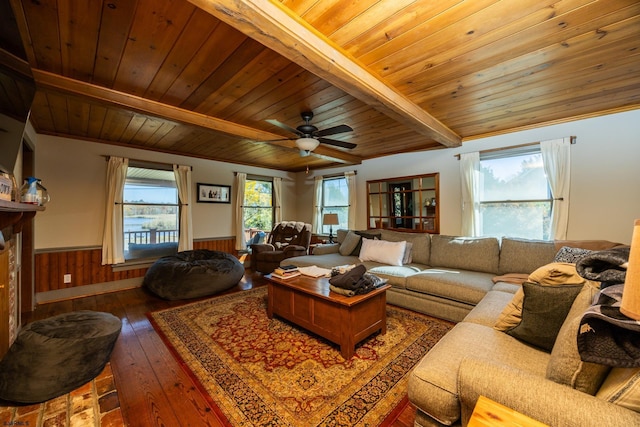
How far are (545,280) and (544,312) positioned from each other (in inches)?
7.7

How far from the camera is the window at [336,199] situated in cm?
564

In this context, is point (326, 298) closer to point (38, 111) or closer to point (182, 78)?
point (182, 78)

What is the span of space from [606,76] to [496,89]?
2.53 feet

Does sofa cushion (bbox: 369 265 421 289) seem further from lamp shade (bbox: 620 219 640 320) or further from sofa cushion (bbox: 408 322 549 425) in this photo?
lamp shade (bbox: 620 219 640 320)

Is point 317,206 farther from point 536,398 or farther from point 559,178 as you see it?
point 536,398

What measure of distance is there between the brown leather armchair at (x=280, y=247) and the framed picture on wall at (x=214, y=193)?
3.98ft

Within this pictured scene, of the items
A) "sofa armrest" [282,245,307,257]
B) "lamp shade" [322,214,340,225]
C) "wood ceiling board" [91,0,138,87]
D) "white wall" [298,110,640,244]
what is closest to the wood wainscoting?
"sofa armrest" [282,245,307,257]

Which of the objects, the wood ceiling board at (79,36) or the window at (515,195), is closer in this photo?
the wood ceiling board at (79,36)

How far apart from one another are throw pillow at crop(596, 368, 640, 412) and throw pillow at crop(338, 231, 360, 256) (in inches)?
137

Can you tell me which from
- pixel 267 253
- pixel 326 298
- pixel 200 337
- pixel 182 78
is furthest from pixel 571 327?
pixel 267 253

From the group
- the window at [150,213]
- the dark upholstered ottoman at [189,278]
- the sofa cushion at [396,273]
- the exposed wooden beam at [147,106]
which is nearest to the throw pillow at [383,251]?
the sofa cushion at [396,273]

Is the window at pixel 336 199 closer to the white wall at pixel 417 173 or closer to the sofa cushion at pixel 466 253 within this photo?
the white wall at pixel 417 173

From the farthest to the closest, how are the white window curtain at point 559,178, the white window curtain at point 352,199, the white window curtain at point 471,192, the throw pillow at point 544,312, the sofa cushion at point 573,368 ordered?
the white window curtain at point 352,199 → the white window curtain at point 471,192 → the white window curtain at point 559,178 → the throw pillow at point 544,312 → the sofa cushion at point 573,368

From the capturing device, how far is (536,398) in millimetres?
883
